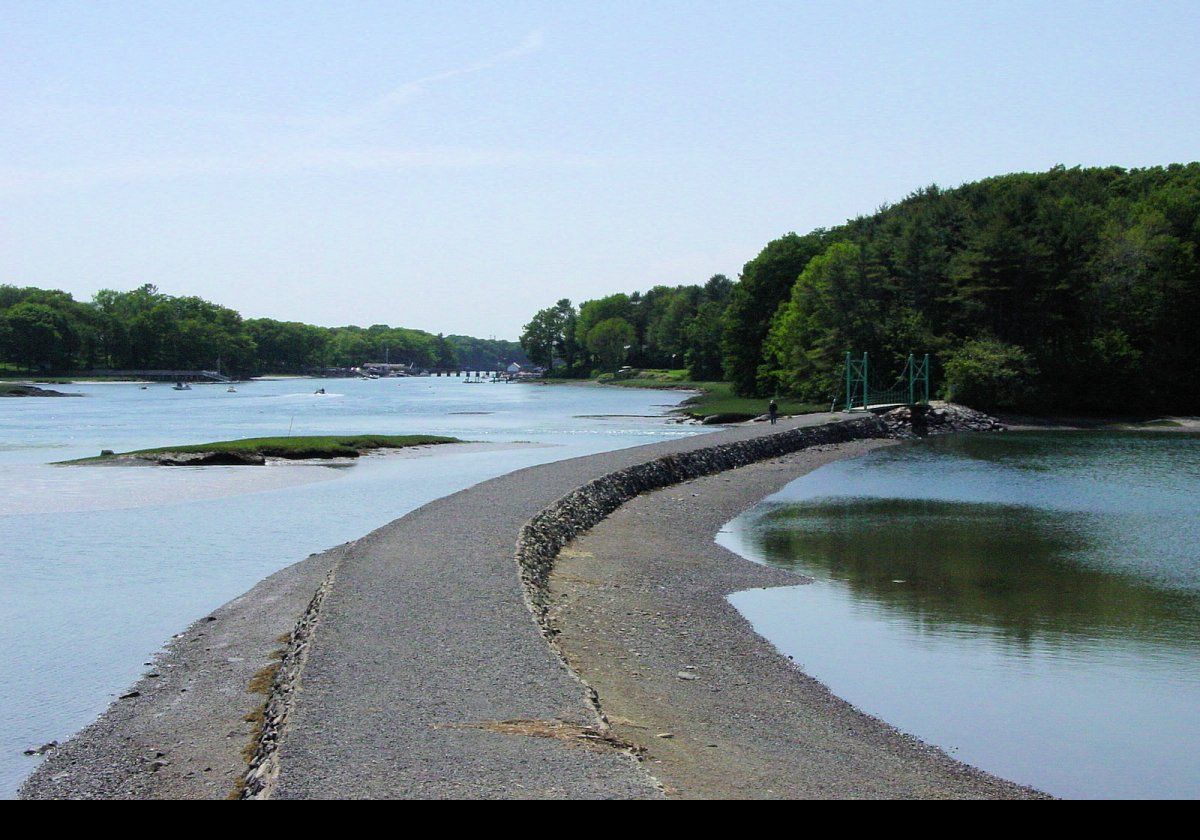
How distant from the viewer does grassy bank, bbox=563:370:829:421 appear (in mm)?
72062

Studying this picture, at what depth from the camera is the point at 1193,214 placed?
68.1m

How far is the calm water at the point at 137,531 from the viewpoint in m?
13.6

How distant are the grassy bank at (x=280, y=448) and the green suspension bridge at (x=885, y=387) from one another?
29891 millimetres

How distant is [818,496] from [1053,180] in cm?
6340

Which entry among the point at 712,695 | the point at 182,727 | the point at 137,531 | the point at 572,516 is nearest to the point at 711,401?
the point at 572,516

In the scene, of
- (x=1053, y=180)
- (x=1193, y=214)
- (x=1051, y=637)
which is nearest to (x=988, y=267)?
(x=1193, y=214)

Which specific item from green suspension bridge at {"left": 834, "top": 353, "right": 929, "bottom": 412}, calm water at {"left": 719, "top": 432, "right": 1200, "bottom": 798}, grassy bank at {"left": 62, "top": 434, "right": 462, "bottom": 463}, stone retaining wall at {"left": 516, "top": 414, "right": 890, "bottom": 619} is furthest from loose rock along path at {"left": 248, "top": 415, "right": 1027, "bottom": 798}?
green suspension bridge at {"left": 834, "top": 353, "right": 929, "bottom": 412}

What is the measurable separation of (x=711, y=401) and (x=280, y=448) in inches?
2000

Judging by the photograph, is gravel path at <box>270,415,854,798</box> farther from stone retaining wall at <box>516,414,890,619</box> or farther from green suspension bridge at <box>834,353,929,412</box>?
green suspension bridge at <box>834,353,929,412</box>

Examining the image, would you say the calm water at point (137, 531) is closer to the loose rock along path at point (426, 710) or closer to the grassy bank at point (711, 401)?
the loose rock along path at point (426, 710)

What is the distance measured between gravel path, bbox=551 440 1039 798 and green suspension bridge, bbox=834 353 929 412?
45.2 m

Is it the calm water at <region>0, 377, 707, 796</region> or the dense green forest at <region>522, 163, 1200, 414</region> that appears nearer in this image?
the calm water at <region>0, 377, 707, 796</region>

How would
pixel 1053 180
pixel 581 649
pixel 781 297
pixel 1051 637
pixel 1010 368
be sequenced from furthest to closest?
1. pixel 781 297
2. pixel 1053 180
3. pixel 1010 368
4. pixel 1051 637
5. pixel 581 649
